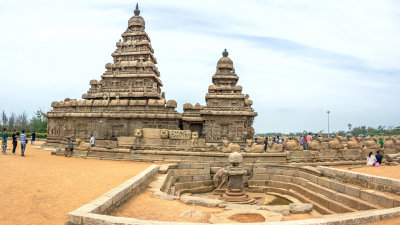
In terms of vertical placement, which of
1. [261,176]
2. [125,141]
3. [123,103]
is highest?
[123,103]

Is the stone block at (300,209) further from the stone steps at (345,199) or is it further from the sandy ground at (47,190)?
the sandy ground at (47,190)

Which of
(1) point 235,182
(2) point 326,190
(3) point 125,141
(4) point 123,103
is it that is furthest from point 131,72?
(2) point 326,190

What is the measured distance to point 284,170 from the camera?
49.3 ft

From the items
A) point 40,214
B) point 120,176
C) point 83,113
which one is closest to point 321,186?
point 120,176

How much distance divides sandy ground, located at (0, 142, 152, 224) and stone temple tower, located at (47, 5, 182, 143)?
37.3 ft

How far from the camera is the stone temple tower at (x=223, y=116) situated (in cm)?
2478

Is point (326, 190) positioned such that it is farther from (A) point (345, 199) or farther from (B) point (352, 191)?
(B) point (352, 191)

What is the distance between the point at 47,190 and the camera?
777 cm

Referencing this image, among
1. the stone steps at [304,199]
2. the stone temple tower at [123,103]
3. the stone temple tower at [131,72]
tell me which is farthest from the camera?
the stone temple tower at [131,72]

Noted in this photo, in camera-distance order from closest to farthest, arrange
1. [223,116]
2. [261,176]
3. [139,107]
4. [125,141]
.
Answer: [261,176] → [125,141] → [139,107] → [223,116]

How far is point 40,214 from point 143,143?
33.6ft

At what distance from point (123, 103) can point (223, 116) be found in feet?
28.8

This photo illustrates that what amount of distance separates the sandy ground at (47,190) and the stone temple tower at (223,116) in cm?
1399

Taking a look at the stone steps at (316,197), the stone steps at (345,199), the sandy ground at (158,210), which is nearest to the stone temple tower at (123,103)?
the stone steps at (316,197)
